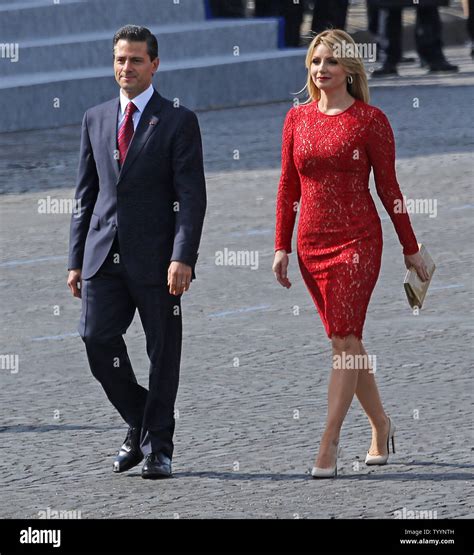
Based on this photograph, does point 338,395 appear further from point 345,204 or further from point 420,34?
point 420,34

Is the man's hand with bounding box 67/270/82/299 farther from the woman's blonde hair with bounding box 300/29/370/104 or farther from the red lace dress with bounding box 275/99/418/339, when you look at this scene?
the woman's blonde hair with bounding box 300/29/370/104

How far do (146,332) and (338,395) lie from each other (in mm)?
813

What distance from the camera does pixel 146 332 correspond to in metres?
7.27

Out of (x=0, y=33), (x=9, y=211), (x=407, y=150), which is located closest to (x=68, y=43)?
(x=0, y=33)

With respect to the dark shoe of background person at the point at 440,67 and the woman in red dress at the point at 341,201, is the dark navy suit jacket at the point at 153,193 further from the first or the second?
the dark shoe of background person at the point at 440,67

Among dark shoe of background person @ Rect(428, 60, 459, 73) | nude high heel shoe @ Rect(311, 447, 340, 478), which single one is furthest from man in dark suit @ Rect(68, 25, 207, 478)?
dark shoe of background person @ Rect(428, 60, 459, 73)

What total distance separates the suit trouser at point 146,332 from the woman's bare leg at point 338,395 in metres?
0.63

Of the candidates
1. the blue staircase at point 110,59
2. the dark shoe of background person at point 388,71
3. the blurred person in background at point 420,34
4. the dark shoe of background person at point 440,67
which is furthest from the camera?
the dark shoe of background person at point 440,67

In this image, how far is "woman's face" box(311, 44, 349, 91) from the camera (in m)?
7.15

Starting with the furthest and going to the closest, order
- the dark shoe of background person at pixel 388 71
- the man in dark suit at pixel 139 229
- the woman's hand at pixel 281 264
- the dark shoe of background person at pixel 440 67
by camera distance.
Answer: the dark shoe of background person at pixel 440 67 → the dark shoe of background person at pixel 388 71 → the woman's hand at pixel 281 264 → the man in dark suit at pixel 139 229

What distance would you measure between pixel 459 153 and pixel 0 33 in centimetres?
825

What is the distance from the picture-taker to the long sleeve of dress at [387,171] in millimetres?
7152

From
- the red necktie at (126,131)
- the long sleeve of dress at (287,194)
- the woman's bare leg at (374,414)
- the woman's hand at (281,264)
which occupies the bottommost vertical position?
the woman's bare leg at (374,414)

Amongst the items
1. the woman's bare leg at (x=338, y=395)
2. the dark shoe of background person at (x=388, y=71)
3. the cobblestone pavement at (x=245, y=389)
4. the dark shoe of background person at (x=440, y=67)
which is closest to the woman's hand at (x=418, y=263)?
the woman's bare leg at (x=338, y=395)
